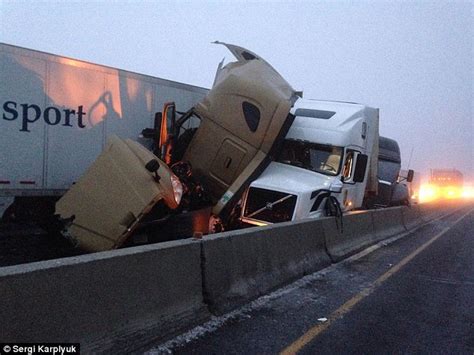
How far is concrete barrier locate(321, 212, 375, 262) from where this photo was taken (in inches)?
347

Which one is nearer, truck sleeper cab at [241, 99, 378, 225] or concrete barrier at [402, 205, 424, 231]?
truck sleeper cab at [241, 99, 378, 225]

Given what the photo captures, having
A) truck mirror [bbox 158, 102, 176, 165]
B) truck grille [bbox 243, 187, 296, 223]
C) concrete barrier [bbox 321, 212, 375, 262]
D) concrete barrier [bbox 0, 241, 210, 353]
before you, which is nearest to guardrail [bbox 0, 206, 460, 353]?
concrete barrier [bbox 0, 241, 210, 353]

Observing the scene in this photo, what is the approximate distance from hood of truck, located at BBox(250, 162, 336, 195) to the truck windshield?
0.72 feet

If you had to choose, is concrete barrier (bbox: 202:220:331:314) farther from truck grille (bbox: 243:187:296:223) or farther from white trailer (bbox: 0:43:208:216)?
white trailer (bbox: 0:43:208:216)

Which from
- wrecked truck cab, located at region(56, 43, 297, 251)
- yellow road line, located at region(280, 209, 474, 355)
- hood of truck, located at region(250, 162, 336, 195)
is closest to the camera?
yellow road line, located at region(280, 209, 474, 355)

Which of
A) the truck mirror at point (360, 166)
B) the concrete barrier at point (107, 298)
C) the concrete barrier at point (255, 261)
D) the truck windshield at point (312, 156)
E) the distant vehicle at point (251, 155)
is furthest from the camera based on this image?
the truck mirror at point (360, 166)

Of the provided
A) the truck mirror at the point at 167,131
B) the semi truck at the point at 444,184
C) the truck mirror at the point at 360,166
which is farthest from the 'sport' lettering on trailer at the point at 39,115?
the semi truck at the point at 444,184

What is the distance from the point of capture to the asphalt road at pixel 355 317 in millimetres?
4352

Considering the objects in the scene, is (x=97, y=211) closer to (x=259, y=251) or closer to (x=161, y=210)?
(x=161, y=210)

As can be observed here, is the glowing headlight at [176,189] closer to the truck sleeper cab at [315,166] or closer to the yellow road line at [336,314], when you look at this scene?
the truck sleeper cab at [315,166]

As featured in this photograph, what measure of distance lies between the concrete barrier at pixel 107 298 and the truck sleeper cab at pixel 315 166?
4.16 m

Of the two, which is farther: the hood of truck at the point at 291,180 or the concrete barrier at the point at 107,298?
the hood of truck at the point at 291,180

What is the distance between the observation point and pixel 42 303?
3180 millimetres

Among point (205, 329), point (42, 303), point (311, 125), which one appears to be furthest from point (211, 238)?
point (311, 125)
